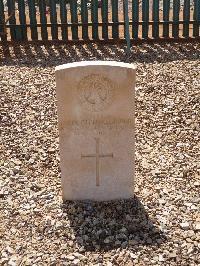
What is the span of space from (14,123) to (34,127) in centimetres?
29

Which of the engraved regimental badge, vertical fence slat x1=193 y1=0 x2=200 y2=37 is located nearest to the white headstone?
the engraved regimental badge

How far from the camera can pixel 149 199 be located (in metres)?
4.23

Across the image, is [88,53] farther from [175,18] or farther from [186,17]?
[186,17]

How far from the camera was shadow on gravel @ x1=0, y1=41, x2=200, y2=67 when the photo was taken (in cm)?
786

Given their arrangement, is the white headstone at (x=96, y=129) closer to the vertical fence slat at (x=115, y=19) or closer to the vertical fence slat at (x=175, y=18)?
the vertical fence slat at (x=115, y=19)

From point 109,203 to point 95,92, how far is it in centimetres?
110

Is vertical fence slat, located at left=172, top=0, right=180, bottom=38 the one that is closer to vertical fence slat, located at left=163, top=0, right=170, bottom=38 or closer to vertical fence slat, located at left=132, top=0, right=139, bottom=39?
vertical fence slat, located at left=163, top=0, right=170, bottom=38

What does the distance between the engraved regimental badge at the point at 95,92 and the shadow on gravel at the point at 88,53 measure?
4.11 metres

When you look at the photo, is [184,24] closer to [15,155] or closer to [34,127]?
[34,127]

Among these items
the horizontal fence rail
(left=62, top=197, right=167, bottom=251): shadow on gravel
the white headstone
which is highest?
the horizontal fence rail

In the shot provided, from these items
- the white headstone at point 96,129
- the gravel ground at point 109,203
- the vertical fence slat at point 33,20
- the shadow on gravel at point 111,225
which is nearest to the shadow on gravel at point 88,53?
the vertical fence slat at point 33,20

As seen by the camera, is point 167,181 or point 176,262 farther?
point 167,181

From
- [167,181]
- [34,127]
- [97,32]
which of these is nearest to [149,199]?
[167,181]

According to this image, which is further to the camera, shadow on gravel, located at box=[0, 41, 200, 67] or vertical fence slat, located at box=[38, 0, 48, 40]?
vertical fence slat, located at box=[38, 0, 48, 40]
